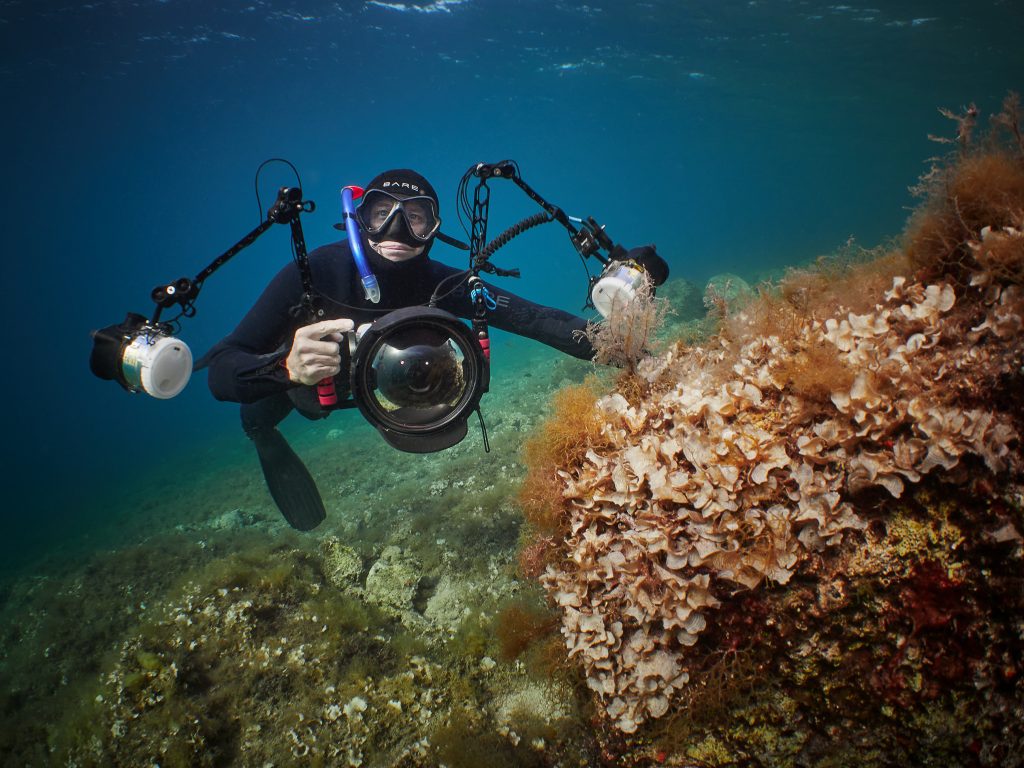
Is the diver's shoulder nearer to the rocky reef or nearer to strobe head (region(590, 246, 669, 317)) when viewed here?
strobe head (region(590, 246, 669, 317))

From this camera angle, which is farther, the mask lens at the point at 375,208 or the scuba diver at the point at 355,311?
the mask lens at the point at 375,208

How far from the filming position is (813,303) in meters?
2.75

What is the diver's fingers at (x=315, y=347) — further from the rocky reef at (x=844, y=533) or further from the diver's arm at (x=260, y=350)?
the rocky reef at (x=844, y=533)

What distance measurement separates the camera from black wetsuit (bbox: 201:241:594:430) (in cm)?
316

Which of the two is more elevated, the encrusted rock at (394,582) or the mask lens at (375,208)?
the mask lens at (375,208)

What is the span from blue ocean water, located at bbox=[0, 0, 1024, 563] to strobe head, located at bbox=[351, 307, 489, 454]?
13.1 m

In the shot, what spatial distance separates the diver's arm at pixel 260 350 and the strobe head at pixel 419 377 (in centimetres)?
73

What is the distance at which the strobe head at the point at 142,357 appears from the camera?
2750 mm

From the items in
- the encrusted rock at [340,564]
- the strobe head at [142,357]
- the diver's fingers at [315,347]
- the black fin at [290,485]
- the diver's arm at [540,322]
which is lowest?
the black fin at [290,485]

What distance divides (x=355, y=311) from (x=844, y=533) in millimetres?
4347

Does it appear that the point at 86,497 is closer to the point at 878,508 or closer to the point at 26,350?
the point at 878,508

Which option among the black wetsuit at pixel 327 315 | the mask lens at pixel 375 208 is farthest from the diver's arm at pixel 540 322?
the mask lens at pixel 375 208

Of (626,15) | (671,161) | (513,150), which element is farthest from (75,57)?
(671,161)

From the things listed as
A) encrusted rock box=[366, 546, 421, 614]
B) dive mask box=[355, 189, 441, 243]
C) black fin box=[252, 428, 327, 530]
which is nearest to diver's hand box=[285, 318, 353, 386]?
dive mask box=[355, 189, 441, 243]
